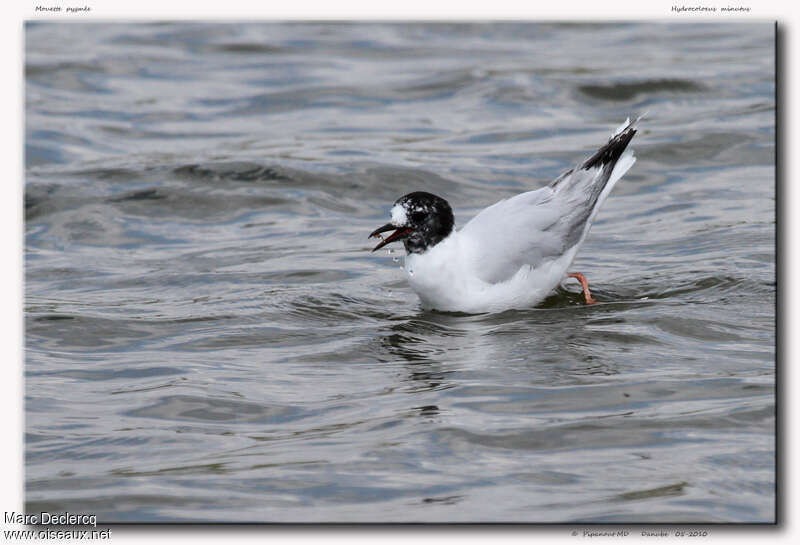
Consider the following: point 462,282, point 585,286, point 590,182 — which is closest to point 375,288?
point 462,282

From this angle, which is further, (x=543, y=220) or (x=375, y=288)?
(x=375, y=288)

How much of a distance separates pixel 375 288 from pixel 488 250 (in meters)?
1.29

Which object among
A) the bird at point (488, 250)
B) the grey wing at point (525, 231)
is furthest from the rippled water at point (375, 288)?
the grey wing at point (525, 231)

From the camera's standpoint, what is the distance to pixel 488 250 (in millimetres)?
8375

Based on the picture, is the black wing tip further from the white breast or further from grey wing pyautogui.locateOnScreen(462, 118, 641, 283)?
the white breast

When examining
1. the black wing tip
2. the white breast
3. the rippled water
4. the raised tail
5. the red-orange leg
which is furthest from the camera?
the black wing tip

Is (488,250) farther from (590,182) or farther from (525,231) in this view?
(590,182)

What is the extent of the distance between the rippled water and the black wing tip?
2.96 ft

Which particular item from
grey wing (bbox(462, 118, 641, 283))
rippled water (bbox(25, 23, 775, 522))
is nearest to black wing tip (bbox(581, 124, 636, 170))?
grey wing (bbox(462, 118, 641, 283))

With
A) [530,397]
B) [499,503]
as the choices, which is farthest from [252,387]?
[499,503]

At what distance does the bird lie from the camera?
8.34 metres

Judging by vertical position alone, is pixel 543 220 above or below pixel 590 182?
→ below

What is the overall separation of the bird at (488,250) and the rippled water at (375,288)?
20 centimetres

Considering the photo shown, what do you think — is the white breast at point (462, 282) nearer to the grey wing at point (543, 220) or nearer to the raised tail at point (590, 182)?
the grey wing at point (543, 220)
